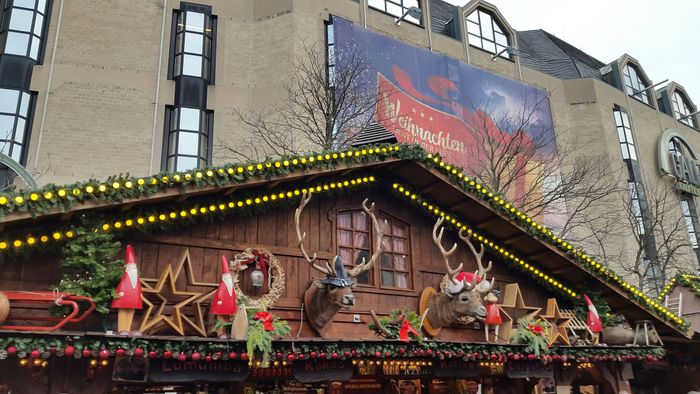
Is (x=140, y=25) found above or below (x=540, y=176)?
above

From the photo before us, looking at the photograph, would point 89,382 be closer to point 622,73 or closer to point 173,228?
point 173,228

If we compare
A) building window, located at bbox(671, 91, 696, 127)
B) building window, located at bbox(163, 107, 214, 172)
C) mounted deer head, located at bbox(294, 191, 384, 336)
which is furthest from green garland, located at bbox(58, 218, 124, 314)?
building window, located at bbox(671, 91, 696, 127)

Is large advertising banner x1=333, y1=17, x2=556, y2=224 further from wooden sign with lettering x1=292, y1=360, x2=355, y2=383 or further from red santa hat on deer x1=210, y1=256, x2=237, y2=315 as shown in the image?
red santa hat on deer x1=210, y1=256, x2=237, y2=315

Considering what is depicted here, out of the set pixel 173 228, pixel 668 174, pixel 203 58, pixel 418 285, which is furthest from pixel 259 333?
pixel 668 174

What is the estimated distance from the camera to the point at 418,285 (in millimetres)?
11523

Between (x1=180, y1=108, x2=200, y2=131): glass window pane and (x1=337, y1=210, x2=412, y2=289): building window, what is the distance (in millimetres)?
12015

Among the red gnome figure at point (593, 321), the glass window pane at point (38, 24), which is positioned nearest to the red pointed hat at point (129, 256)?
the red gnome figure at point (593, 321)

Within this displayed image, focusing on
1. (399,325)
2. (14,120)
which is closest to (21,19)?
(14,120)

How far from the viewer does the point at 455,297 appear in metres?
10.7

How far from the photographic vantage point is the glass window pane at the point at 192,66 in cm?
A: 2208

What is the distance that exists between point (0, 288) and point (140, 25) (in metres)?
16.6

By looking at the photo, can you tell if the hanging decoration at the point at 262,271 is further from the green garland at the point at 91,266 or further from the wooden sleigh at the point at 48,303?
the wooden sleigh at the point at 48,303

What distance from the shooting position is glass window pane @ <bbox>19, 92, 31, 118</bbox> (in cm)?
1954

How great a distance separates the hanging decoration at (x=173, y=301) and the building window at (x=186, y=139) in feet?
41.4
